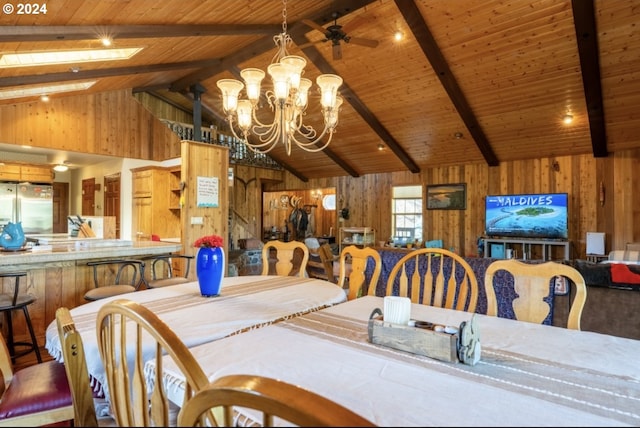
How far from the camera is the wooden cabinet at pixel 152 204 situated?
6098mm

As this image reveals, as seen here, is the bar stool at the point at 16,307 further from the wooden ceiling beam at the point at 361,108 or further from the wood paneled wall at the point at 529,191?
the wood paneled wall at the point at 529,191

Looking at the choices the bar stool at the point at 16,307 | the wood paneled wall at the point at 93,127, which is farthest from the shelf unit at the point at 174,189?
the bar stool at the point at 16,307

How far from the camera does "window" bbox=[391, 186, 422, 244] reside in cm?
915

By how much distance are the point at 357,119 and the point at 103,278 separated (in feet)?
17.7

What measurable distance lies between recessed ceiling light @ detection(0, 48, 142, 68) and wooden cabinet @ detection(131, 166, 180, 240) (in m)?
2.41

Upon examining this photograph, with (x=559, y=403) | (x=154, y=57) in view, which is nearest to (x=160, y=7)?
(x=154, y=57)

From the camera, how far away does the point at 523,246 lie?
7.23 meters

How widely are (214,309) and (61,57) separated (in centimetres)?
357

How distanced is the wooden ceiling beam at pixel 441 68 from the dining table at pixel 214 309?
368 centimetres

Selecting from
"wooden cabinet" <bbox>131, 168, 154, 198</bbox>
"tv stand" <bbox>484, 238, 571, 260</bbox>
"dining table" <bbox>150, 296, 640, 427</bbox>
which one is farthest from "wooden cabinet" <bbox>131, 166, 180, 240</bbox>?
"tv stand" <bbox>484, 238, 571, 260</bbox>

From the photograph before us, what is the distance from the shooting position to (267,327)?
1.52 meters

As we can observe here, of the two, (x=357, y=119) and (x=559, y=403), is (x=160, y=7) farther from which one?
(x=357, y=119)

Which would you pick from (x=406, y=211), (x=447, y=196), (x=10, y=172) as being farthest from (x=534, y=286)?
(x=10, y=172)

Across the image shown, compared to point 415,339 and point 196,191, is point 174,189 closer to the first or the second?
point 196,191
